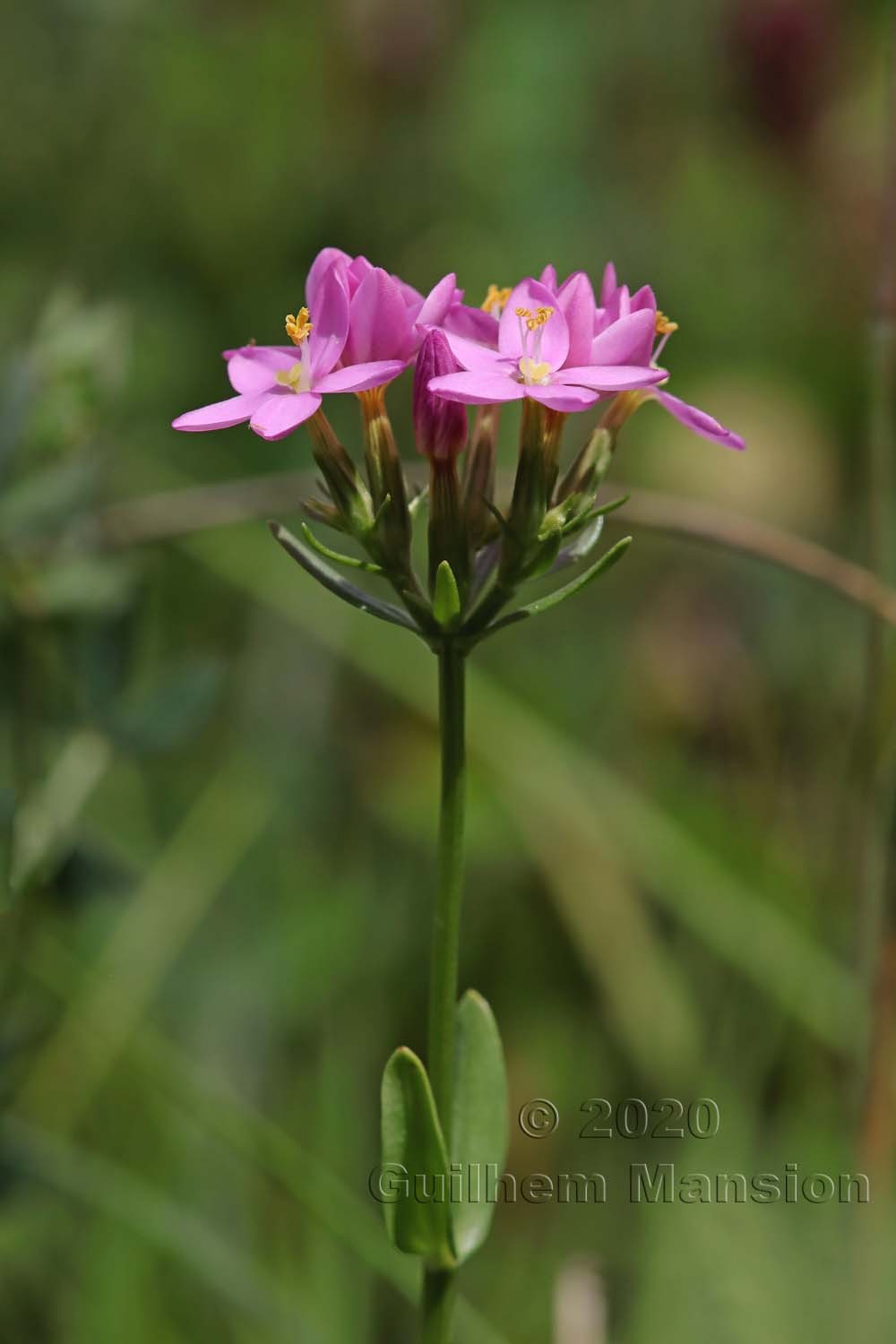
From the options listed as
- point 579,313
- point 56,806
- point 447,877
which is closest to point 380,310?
point 579,313

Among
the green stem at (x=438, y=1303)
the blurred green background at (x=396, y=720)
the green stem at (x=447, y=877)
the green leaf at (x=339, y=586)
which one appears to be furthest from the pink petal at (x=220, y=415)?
the green stem at (x=438, y=1303)

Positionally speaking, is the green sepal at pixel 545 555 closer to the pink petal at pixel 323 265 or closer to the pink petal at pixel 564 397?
→ the pink petal at pixel 564 397

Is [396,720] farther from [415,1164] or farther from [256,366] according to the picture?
[415,1164]

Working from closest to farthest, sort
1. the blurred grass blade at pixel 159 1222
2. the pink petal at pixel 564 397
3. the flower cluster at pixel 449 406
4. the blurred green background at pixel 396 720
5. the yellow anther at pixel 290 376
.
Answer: the pink petal at pixel 564 397 → the flower cluster at pixel 449 406 → the yellow anther at pixel 290 376 → the blurred grass blade at pixel 159 1222 → the blurred green background at pixel 396 720

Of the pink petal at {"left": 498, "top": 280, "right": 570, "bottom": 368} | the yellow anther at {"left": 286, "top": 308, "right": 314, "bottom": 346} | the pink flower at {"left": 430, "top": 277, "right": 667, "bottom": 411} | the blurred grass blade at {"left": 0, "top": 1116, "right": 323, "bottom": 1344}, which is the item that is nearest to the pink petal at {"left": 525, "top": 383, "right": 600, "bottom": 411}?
the pink flower at {"left": 430, "top": 277, "right": 667, "bottom": 411}

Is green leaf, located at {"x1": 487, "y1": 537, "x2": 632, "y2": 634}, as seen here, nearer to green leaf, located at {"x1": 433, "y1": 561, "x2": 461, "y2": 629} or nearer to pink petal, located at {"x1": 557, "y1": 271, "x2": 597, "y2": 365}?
green leaf, located at {"x1": 433, "y1": 561, "x2": 461, "y2": 629}

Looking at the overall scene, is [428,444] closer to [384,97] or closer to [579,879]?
[579,879]
